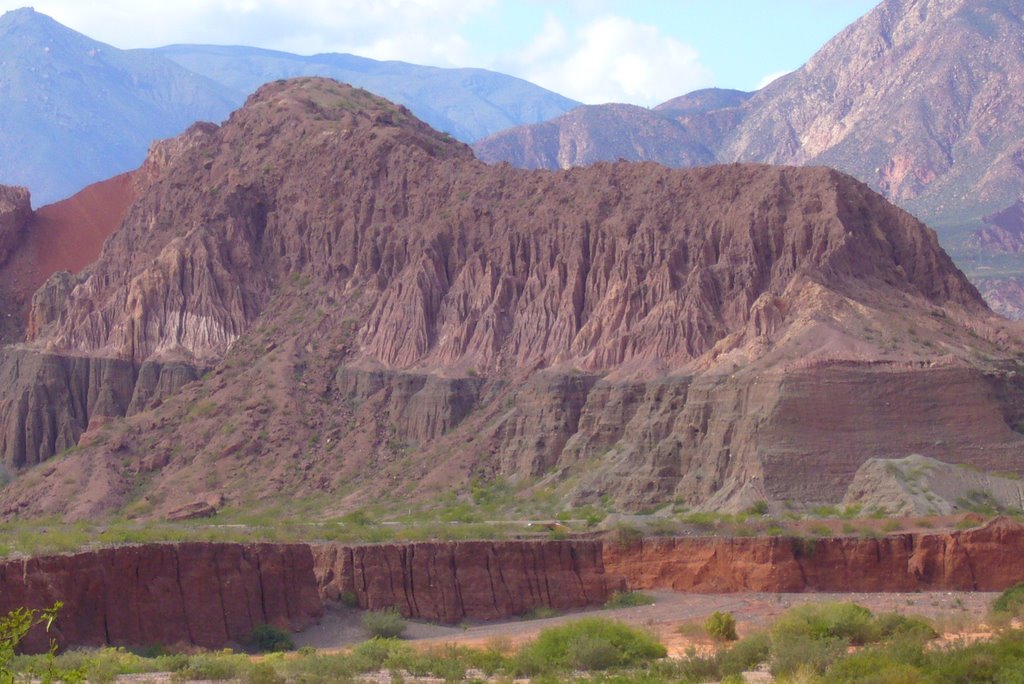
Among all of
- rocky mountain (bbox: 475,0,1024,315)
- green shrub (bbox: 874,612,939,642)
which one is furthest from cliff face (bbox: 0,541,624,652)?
rocky mountain (bbox: 475,0,1024,315)

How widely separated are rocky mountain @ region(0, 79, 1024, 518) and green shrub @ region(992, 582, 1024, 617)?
1335 cm

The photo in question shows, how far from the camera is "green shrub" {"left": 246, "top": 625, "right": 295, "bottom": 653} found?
52.9 metres

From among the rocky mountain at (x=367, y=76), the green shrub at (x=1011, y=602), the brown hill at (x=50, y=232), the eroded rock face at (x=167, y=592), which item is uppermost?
the rocky mountain at (x=367, y=76)

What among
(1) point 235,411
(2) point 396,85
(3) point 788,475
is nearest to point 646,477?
(3) point 788,475

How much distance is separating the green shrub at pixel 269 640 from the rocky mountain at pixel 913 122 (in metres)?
98.6

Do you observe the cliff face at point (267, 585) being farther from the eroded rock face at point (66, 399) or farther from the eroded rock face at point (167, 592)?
the eroded rock face at point (66, 399)

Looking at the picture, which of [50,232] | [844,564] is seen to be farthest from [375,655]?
[50,232]

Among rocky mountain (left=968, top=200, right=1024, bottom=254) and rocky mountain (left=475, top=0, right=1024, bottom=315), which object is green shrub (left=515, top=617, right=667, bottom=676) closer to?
rocky mountain (left=475, top=0, right=1024, bottom=315)

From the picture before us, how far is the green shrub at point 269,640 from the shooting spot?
2084 inches

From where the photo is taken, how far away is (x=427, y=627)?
2295 inches

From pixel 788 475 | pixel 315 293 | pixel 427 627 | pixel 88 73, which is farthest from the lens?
pixel 88 73

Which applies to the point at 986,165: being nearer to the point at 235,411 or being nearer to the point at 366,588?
the point at 235,411

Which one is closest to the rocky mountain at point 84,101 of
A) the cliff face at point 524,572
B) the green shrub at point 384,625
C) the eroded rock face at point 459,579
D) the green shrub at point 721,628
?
the eroded rock face at point 459,579

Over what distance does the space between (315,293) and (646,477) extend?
29829 millimetres
